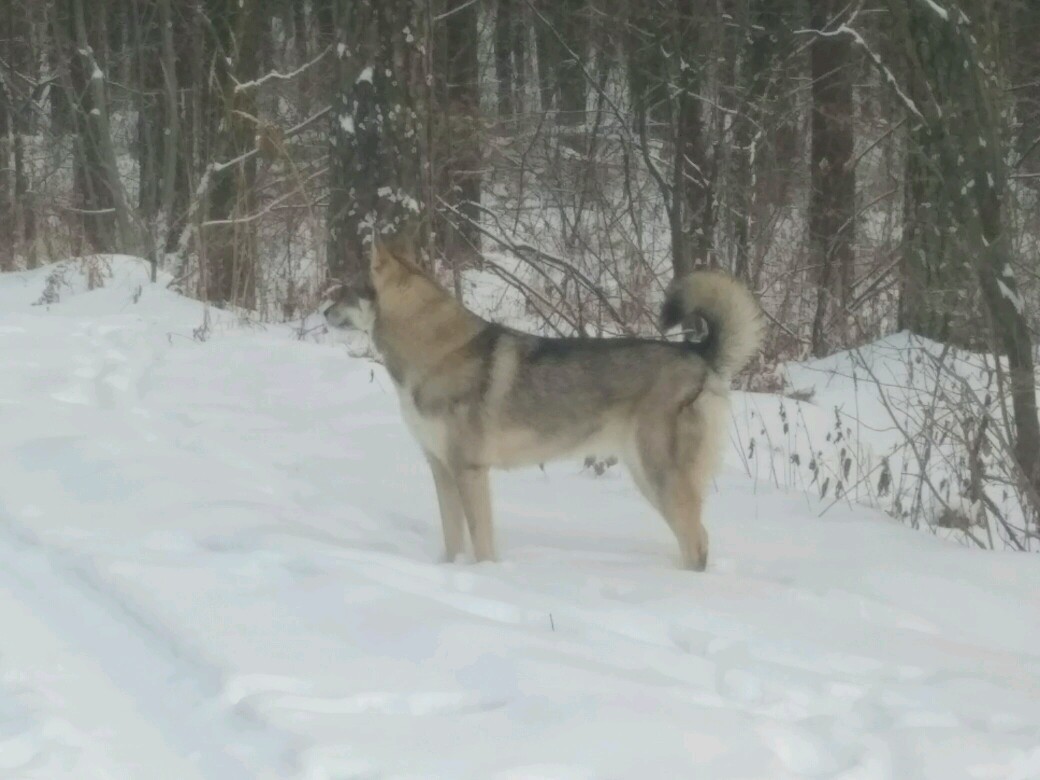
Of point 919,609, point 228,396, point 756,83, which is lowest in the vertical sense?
point 919,609

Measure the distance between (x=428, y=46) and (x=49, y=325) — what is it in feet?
11.4

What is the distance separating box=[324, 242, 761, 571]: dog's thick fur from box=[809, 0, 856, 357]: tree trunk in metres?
5.65

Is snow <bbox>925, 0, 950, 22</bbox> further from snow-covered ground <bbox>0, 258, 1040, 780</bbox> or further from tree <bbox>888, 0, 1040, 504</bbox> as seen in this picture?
snow-covered ground <bbox>0, 258, 1040, 780</bbox>

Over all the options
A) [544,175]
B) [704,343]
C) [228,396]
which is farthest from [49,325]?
[704,343]

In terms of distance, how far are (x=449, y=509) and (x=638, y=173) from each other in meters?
10.2

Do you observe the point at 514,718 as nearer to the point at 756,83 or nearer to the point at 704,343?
the point at 704,343

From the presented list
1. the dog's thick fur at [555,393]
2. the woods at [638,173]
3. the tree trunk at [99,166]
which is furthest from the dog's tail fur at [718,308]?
the tree trunk at [99,166]

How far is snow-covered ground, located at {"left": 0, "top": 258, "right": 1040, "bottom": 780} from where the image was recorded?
9.48ft

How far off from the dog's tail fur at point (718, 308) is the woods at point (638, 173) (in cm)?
149

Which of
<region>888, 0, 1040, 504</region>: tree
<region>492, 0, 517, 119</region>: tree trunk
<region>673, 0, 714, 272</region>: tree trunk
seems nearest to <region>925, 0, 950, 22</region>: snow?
<region>888, 0, 1040, 504</region>: tree

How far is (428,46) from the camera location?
28.5 ft

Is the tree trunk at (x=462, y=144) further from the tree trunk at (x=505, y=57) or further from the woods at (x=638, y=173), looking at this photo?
the tree trunk at (x=505, y=57)

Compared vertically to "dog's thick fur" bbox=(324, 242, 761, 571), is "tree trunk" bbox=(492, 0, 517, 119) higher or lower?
higher

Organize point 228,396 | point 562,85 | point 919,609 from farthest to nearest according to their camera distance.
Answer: point 562,85 → point 228,396 → point 919,609
